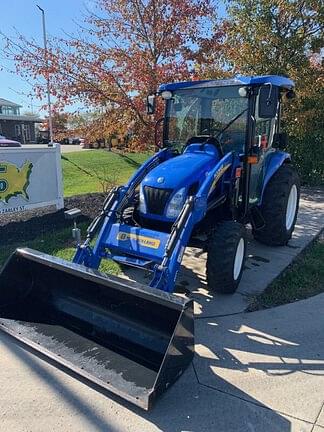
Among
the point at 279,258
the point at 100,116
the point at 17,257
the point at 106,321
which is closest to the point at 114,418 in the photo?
the point at 106,321

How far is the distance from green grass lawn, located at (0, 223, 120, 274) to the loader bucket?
128 centimetres

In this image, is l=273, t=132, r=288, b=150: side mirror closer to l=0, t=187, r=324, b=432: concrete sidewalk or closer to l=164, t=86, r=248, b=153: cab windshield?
l=164, t=86, r=248, b=153: cab windshield

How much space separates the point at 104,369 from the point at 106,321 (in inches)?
21.4

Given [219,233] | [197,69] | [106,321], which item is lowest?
[106,321]

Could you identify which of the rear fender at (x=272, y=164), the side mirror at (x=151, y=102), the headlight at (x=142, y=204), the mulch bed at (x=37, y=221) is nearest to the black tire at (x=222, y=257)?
the headlight at (x=142, y=204)

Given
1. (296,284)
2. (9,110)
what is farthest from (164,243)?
(9,110)

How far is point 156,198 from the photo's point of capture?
421 centimetres

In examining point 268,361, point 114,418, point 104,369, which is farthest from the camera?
point 268,361

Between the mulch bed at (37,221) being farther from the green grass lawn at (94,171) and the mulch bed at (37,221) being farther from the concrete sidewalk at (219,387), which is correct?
the concrete sidewalk at (219,387)

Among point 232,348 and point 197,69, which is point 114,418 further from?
point 197,69

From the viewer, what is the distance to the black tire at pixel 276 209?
5453mm

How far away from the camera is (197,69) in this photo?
9070mm

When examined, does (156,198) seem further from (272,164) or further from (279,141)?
(279,141)

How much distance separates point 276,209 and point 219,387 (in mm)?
3099
